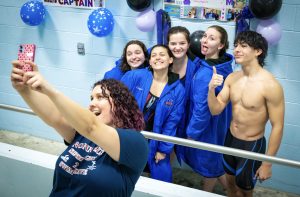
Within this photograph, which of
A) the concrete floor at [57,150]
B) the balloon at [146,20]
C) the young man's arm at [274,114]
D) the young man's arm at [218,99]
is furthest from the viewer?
the concrete floor at [57,150]

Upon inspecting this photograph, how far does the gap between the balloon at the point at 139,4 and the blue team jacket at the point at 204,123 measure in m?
0.80

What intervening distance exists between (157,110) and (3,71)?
100 inches

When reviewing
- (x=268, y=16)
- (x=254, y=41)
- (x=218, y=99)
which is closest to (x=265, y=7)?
(x=268, y=16)

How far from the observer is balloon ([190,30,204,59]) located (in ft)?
9.09

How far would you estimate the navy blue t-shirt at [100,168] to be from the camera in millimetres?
1198

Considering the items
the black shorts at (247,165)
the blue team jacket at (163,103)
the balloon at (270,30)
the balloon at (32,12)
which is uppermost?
the balloon at (32,12)

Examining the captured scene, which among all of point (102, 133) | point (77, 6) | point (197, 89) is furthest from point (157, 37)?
point (102, 133)

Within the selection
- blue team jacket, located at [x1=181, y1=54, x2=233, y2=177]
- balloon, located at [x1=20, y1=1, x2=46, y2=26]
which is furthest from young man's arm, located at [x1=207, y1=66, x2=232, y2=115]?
balloon, located at [x1=20, y1=1, x2=46, y2=26]

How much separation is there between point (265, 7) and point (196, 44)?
0.63 meters

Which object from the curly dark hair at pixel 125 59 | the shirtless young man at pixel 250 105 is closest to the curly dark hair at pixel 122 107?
the shirtless young man at pixel 250 105

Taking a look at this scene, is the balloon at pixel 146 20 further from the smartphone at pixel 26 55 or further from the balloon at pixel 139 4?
the smartphone at pixel 26 55

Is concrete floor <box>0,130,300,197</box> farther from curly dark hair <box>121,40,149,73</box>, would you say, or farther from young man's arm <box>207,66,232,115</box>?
curly dark hair <box>121,40,149,73</box>

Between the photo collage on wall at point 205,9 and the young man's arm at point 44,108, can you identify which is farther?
the photo collage on wall at point 205,9

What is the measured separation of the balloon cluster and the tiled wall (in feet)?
0.46
